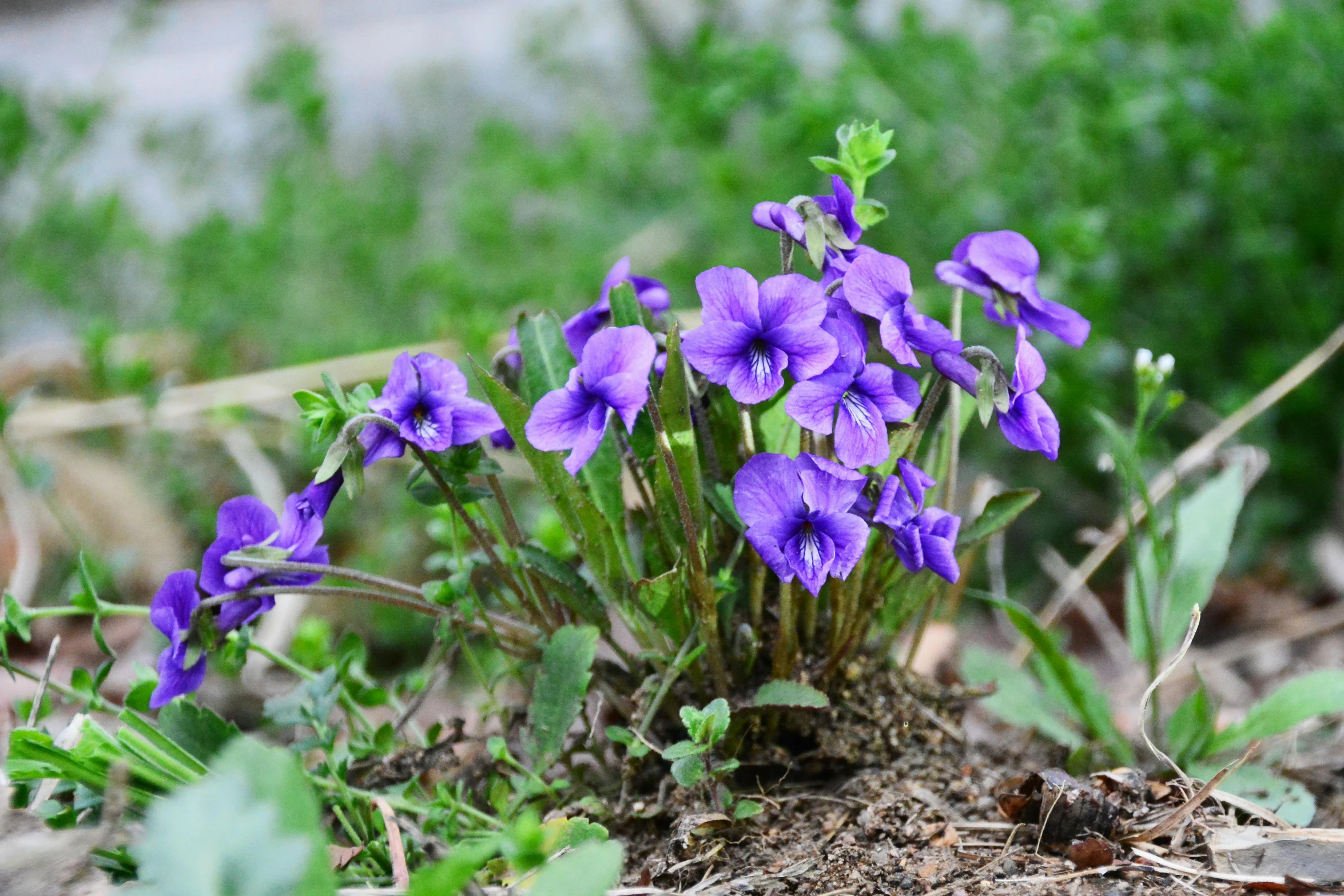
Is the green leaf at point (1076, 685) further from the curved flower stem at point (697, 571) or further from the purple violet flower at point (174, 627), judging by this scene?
the purple violet flower at point (174, 627)

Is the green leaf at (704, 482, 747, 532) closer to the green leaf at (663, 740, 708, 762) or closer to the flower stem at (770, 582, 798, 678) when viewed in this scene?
the flower stem at (770, 582, 798, 678)

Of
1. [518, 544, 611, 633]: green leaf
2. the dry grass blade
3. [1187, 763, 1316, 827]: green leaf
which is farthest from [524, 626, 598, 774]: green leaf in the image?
[1187, 763, 1316, 827]: green leaf

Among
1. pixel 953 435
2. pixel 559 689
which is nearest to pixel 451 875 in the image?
pixel 559 689

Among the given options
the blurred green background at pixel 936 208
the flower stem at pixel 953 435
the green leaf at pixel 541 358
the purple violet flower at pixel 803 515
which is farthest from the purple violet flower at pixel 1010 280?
the blurred green background at pixel 936 208

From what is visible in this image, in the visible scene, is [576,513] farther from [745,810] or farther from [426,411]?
[745,810]

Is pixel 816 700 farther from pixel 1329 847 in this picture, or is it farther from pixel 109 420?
pixel 109 420

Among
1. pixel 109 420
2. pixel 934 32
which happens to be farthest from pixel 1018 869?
pixel 934 32
